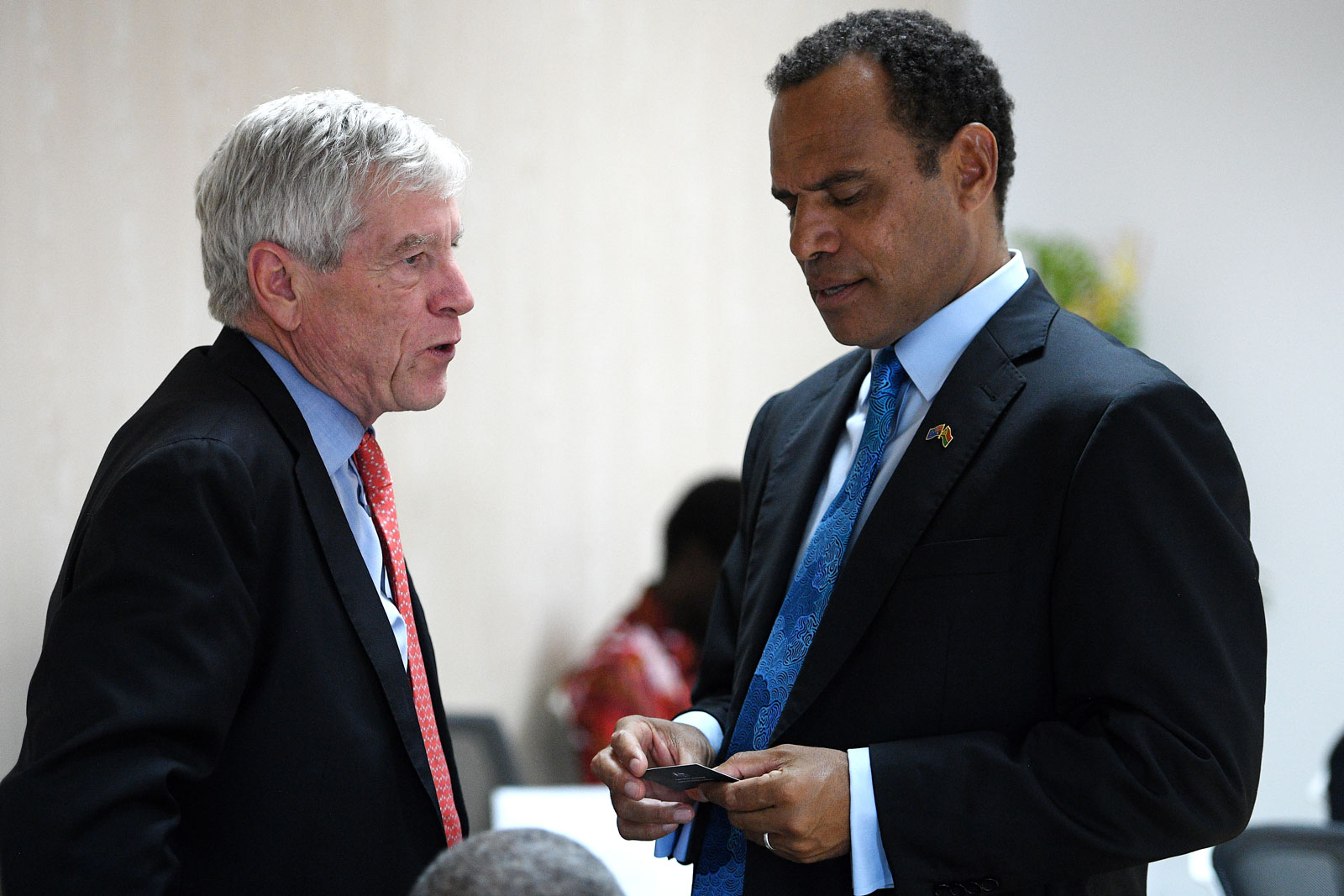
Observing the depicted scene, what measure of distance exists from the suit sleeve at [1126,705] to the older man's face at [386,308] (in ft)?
2.73

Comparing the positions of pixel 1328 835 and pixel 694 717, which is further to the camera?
pixel 1328 835

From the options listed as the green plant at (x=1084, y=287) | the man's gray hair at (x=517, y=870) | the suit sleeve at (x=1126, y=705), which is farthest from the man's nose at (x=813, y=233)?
the green plant at (x=1084, y=287)

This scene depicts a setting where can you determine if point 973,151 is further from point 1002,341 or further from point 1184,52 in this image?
point 1184,52

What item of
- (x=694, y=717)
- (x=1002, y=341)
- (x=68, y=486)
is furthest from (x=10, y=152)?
(x=1002, y=341)

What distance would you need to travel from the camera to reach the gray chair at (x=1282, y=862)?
91.8 inches

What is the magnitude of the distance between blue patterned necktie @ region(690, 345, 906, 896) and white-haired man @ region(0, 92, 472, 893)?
1.21ft

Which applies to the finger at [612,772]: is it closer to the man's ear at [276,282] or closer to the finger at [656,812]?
the finger at [656,812]

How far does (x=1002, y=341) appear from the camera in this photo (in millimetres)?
1747

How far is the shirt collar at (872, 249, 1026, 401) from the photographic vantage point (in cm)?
180

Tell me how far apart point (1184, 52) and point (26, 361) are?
5.00 m

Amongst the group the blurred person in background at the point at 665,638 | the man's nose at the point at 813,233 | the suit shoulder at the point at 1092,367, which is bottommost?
the blurred person in background at the point at 665,638

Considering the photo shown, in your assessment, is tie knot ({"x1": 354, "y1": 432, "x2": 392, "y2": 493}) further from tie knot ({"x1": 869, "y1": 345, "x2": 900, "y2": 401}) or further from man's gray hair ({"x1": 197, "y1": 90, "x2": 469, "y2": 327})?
tie knot ({"x1": 869, "y1": 345, "x2": 900, "y2": 401})

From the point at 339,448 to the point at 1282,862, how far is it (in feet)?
5.99

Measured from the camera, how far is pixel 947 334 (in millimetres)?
1805
